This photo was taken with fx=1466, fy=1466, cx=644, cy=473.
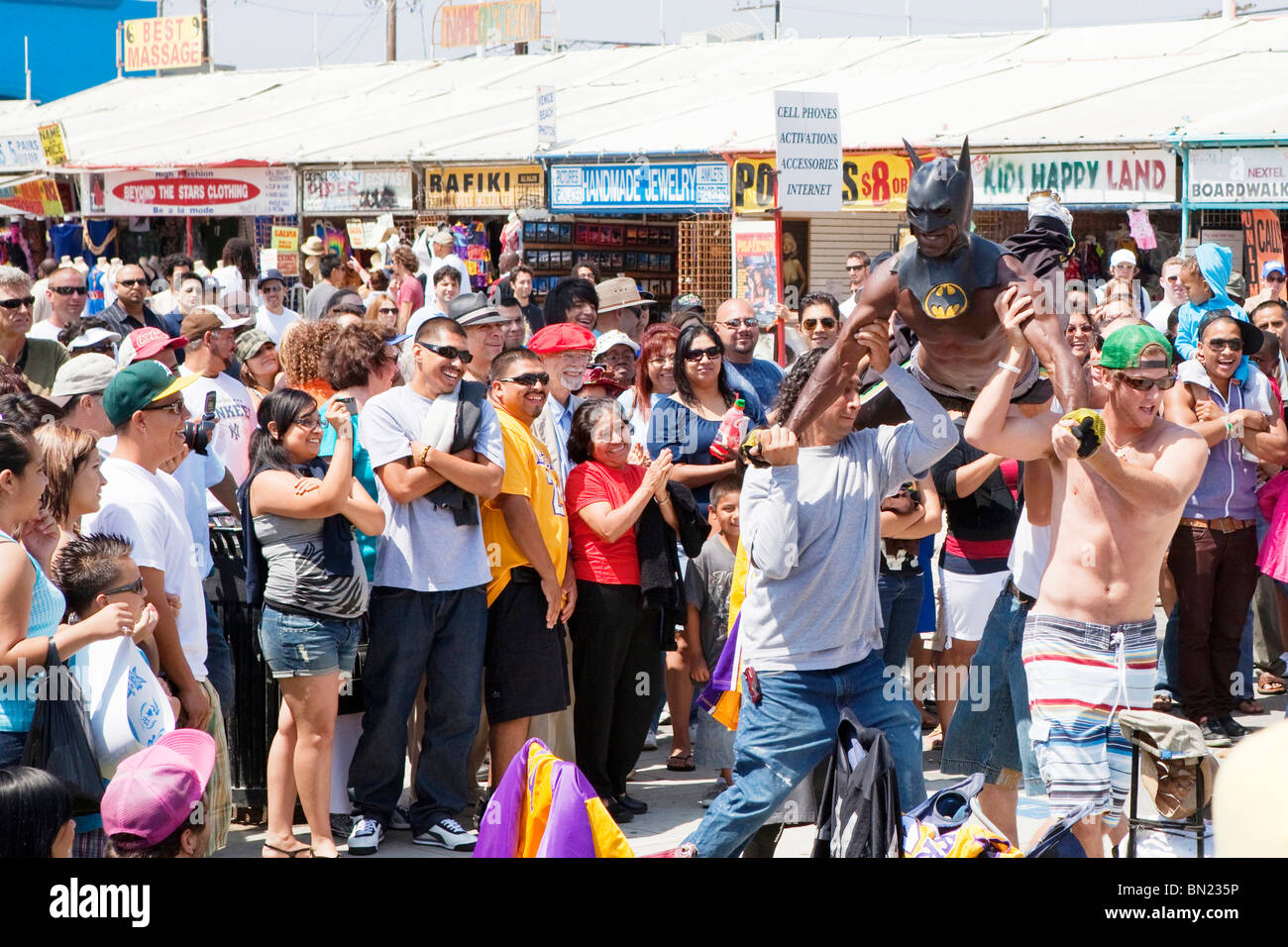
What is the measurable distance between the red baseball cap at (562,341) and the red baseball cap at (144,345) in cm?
163

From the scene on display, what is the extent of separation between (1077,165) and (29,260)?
55.3 ft

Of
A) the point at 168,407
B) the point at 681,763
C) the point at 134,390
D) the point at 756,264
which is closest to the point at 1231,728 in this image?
the point at 681,763

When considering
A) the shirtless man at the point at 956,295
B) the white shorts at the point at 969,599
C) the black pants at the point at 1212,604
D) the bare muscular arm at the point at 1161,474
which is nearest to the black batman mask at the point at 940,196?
the shirtless man at the point at 956,295

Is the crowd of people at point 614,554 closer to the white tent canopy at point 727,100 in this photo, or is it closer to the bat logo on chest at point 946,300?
the bat logo on chest at point 946,300

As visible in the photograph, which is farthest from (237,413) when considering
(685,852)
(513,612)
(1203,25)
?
(1203,25)

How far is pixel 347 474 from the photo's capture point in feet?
16.6

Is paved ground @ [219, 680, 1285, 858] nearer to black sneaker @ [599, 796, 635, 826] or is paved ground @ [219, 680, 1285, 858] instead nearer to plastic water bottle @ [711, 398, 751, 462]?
black sneaker @ [599, 796, 635, 826]

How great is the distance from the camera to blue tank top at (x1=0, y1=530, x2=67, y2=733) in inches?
146

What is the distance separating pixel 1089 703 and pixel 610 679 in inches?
90.6

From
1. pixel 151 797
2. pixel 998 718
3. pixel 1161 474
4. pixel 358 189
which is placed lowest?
pixel 998 718

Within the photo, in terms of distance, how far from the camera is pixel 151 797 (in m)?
3.17

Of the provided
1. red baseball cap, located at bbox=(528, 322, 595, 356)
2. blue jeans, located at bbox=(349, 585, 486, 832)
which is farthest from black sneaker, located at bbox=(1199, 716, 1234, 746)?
blue jeans, located at bbox=(349, 585, 486, 832)

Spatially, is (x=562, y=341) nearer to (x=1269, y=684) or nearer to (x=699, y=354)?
(x=699, y=354)

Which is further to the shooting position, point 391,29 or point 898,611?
point 391,29
